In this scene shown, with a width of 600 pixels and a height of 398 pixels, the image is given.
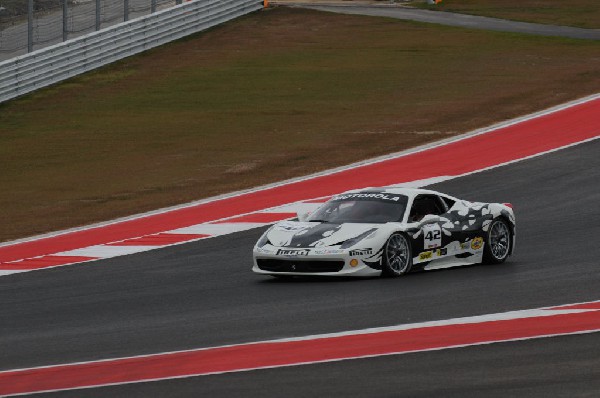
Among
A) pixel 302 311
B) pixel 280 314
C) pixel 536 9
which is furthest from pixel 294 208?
pixel 536 9

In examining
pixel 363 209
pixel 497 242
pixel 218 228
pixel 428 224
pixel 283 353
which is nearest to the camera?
pixel 283 353

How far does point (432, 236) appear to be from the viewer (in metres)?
17.7

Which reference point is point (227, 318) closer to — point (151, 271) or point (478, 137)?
point (151, 271)

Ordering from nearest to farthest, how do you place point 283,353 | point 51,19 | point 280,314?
1. point 283,353
2. point 280,314
3. point 51,19

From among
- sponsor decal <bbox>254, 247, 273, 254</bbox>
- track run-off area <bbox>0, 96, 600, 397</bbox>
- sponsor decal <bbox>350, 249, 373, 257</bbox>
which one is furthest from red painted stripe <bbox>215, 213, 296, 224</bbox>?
sponsor decal <bbox>350, 249, 373, 257</bbox>

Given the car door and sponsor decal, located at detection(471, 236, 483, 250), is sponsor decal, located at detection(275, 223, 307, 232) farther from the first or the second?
sponsor decal, located at detection(471, 236, 483, 250)

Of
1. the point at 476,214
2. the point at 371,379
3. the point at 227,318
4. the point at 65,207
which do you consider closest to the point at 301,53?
the point at 65,207

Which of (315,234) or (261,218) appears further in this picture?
(261,218)

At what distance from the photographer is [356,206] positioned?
710 inches

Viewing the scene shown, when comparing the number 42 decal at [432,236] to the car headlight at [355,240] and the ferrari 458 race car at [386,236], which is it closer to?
the ferrari 458 race car at [386,236]

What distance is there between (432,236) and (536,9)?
3578 cm

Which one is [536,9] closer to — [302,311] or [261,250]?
[261,250]

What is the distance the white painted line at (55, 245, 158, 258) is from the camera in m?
20.0

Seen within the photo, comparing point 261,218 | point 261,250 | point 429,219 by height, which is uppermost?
point 429,219
